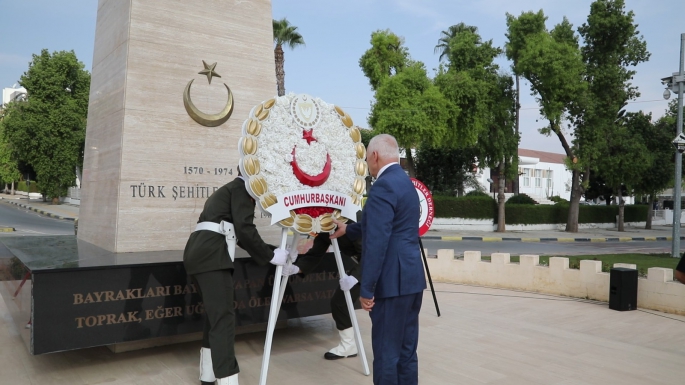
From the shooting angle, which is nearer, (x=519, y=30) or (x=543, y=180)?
(x=519, y=30)

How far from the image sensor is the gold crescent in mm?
6105

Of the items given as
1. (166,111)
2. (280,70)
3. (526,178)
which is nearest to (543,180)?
(526,178)

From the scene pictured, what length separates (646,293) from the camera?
792 cm

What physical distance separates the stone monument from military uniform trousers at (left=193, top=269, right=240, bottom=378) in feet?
6.15

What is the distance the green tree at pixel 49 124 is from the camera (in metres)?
33.3

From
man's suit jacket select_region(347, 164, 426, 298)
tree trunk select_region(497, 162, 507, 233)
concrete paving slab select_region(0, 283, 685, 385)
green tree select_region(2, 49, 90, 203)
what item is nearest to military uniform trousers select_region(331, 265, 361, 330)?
concrete paving slab select_region(0, 283, 685, 385)

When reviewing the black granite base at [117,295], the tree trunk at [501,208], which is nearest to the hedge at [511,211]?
the tree trunk at [501,208]

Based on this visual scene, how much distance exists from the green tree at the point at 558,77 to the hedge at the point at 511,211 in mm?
3335

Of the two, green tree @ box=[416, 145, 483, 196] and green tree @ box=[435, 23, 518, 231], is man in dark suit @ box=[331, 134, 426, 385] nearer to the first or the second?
green tree @ box=[435, 23, 518, 231]

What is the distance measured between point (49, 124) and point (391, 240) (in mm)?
35615

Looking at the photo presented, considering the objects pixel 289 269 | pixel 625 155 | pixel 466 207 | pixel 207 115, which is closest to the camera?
pixel 289 269

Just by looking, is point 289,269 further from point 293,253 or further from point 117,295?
point 117,295

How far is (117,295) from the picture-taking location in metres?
4.53

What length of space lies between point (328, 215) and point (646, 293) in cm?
588
